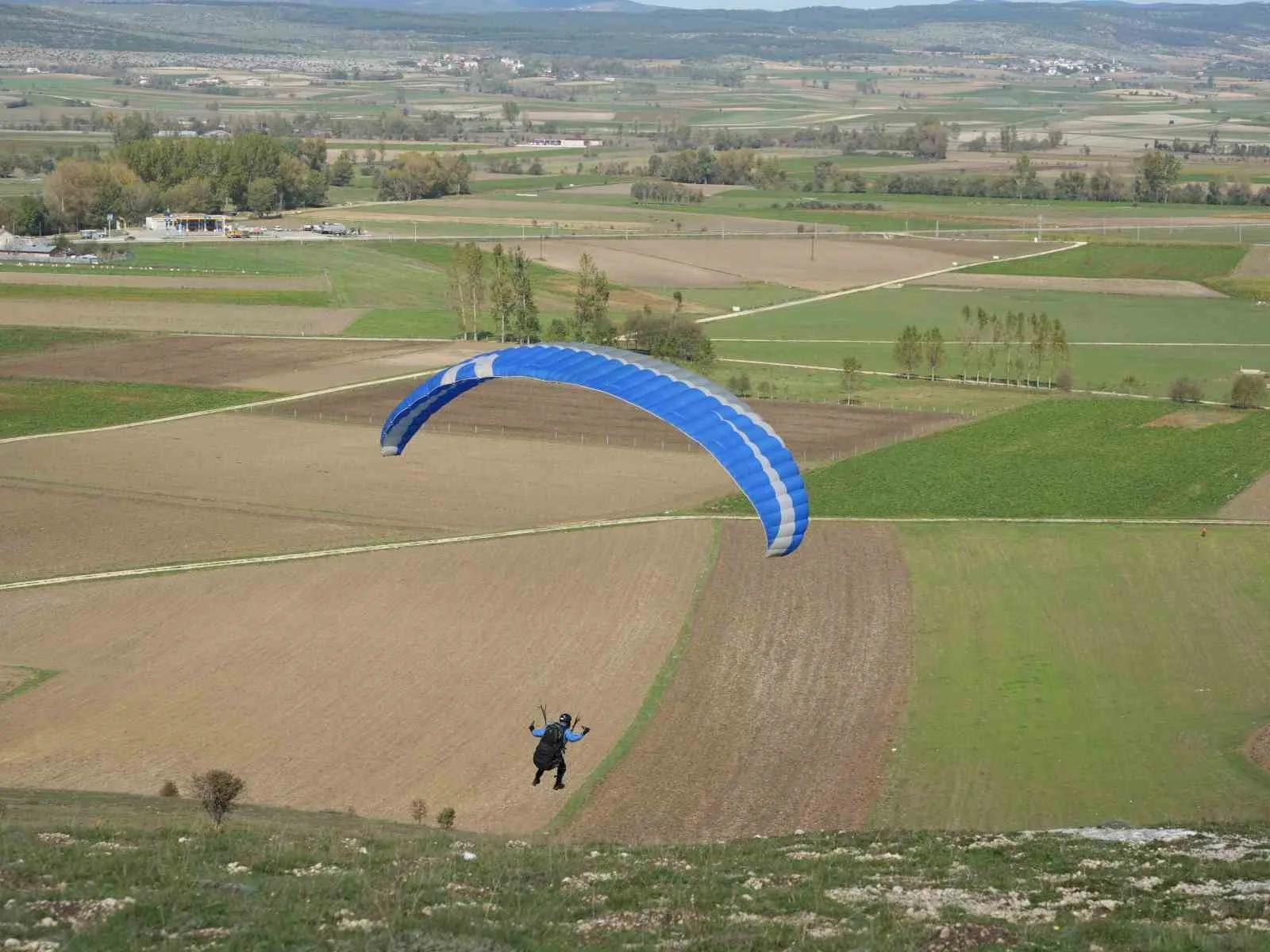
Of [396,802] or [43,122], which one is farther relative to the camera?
[43,122]

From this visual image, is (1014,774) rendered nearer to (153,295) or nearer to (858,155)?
(153,295)

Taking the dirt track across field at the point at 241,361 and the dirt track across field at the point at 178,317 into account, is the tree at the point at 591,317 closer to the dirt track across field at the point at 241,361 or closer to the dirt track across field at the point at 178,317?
the dirt track across field at the point at 241,361

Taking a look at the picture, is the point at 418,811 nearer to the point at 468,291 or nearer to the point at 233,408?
the point at 233,408

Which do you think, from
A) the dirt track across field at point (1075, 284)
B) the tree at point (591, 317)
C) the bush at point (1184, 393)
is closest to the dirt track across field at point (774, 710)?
the bush at point (1184, 393)

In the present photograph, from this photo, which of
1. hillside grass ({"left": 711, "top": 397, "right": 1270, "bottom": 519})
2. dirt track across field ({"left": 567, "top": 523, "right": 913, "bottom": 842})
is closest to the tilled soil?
hillside grass ({"left": 711, "top": 397, "right": 1270, "bottom": 519})

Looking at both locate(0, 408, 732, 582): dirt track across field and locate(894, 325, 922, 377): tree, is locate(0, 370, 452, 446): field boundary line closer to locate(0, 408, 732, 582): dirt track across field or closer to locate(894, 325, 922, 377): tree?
locate(0, 408, 732, 582): dirt track across field

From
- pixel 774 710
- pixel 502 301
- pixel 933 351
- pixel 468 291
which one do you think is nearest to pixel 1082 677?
pixel 774 710

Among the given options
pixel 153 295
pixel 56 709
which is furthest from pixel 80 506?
pixel 153 295
